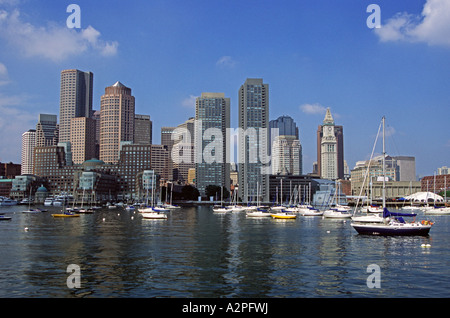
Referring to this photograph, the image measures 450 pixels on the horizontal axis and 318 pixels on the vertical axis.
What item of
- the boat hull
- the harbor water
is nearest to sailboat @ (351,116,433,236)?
the boat hull

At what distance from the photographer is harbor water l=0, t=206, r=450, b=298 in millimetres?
30672

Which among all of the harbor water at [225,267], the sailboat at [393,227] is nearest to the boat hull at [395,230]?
the sailboat at [393,227]

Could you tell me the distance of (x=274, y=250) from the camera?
5134 centimetres

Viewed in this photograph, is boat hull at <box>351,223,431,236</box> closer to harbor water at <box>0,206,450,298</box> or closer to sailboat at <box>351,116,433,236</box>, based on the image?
sailboat at <box>351,116,433,236</box>

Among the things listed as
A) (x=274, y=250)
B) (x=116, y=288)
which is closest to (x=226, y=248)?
(x=274, y=250)

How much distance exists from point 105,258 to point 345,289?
25.3 meters

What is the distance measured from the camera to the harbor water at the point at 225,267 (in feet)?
101

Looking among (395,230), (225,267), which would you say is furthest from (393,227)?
(225,267)

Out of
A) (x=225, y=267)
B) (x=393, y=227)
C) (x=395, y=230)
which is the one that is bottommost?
(x=225, y=267)

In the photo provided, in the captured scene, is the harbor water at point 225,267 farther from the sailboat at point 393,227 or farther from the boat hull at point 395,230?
the sailboat at point 393,227

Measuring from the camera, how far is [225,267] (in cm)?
3991

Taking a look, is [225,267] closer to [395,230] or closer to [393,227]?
[393,227]

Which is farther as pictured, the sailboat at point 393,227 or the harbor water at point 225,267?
the sailboat at point 393,227

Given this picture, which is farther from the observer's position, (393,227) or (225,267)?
(393,227)
